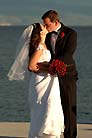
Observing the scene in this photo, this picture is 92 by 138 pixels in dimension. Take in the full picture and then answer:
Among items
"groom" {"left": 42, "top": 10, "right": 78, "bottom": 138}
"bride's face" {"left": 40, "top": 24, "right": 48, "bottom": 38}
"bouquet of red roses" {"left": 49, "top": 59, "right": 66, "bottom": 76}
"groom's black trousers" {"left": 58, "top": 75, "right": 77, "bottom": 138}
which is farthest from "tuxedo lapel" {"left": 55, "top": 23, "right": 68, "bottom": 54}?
"groom's black trousers" {"left": 58, "top": 75, "right": 77, "bottom": 138}

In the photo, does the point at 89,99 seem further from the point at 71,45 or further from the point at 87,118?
the point at 71,45

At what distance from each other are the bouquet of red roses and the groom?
7 cm

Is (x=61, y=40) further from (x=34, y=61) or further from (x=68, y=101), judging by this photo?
(x=68, y=101)

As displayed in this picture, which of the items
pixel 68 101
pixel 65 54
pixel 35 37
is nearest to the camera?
pixel 35 37

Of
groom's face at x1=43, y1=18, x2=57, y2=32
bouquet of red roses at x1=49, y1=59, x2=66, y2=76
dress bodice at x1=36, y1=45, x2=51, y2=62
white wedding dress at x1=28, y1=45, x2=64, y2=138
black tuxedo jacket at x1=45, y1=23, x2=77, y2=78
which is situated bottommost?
A: white wedding dress at x1=28, y1=45, x2=64, y2=138

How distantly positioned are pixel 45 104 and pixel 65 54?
2.27ft

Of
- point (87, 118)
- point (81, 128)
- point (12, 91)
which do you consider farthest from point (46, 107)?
point (12, 91)

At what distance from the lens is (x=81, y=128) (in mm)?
10422

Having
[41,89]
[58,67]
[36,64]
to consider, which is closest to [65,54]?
[58,67]

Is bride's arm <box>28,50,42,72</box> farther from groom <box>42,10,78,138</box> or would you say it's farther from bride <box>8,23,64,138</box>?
groom <box>42,10,78,138</box>

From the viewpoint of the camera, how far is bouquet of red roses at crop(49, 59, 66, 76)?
8148 millimetres

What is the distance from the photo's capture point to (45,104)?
26.7 ft

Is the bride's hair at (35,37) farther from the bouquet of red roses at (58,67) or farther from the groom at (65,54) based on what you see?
the bouquet of red roses at (58,67)

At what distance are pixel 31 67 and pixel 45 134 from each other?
0.83m
